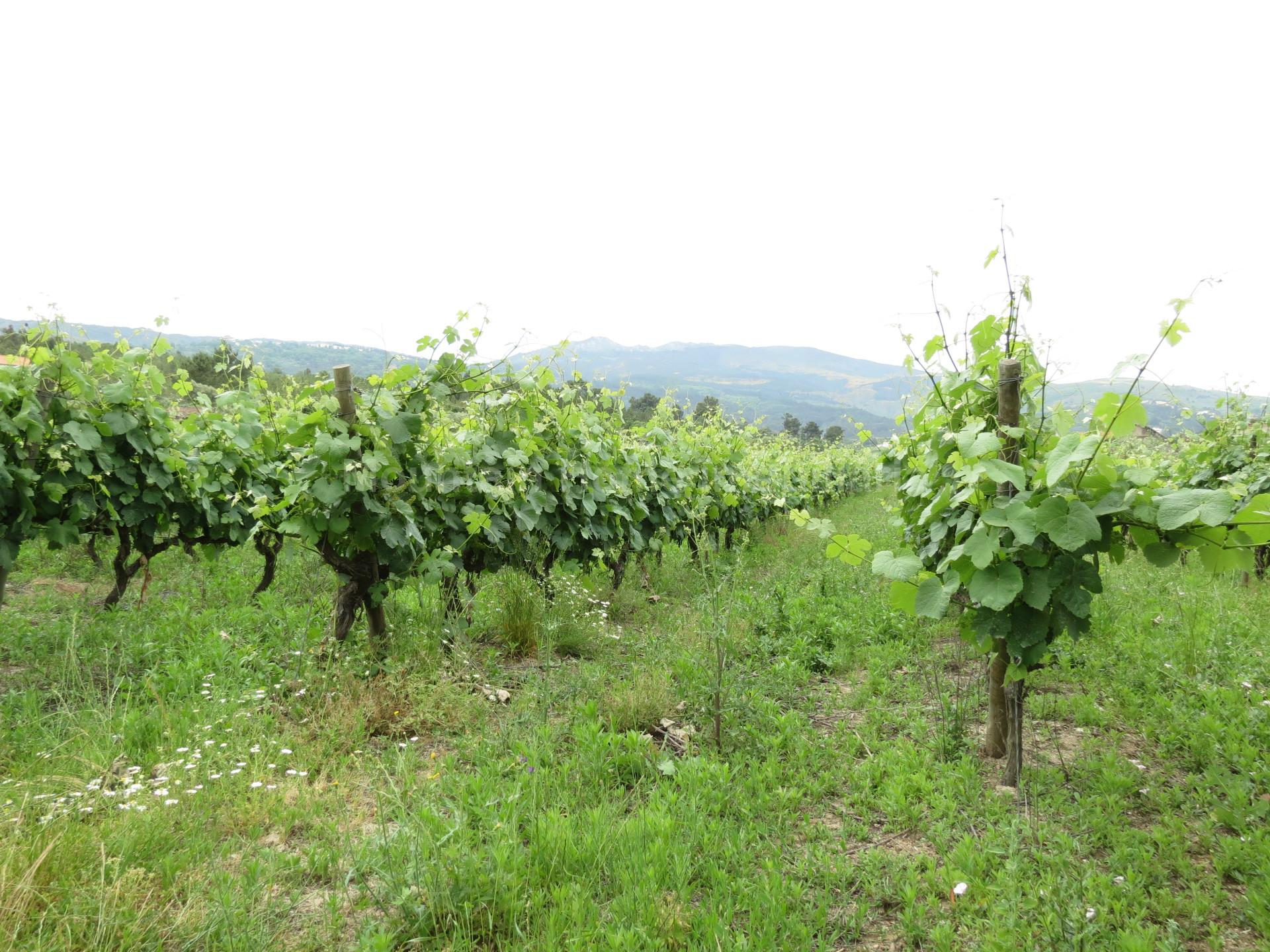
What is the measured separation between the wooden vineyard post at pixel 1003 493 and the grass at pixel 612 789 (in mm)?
140

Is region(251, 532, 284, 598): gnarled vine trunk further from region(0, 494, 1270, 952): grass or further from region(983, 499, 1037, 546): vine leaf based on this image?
region(983, 499, 1037, 546): vine leaf

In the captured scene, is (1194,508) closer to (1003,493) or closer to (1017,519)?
(1017,519)

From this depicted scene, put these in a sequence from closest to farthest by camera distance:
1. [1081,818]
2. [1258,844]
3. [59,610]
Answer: [1258,844]
[1081,818]
[59,610]

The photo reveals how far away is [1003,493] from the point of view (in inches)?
125

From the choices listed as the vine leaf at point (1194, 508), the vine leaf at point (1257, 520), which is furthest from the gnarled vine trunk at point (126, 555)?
the vine leaf at point (1257, 520)

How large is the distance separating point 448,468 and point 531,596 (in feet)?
4.18

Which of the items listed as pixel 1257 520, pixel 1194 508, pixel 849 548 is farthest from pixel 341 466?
pixel 1257 520

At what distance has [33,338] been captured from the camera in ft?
15.5

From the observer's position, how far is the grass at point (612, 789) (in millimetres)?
2229

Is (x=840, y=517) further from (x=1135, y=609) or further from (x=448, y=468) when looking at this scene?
(x=448, y=468)

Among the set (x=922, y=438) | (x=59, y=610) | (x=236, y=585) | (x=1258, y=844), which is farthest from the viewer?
(x=236, y=585)

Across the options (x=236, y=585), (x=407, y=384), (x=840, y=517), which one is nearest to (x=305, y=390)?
(x=407, y=384)

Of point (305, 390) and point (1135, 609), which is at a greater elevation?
point (305, 390)

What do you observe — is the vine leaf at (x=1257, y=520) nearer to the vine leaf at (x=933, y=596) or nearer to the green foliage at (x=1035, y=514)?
the green foliage at (x=1035, y=514)
